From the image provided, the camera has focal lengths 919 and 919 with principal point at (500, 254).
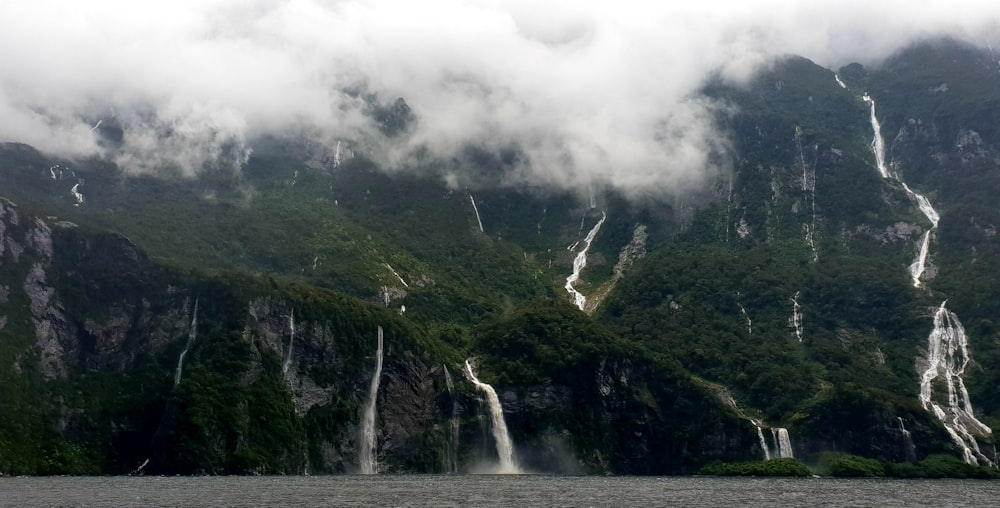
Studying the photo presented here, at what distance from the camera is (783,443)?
7461 inches

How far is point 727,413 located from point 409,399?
68.1 metres

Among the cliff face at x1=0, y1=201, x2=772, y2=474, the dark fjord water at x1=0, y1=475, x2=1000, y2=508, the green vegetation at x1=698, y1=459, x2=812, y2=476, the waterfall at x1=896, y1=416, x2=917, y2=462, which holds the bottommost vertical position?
the dark fjord water at x1=0, y1=475, x2=1000, y2=508

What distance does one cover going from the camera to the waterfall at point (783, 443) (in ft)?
618

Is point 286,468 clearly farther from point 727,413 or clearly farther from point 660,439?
point 727,413

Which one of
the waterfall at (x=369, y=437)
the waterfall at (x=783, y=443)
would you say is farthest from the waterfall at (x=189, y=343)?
the waterfall at (x=783, y=443)

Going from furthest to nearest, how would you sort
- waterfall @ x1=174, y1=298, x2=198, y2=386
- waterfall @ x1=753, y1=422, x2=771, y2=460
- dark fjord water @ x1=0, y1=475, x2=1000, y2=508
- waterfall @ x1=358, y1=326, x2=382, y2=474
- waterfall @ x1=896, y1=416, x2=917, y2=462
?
waterfall @ x1=174, y1=298, x2=198, y2=386 → waterfall @ x1=753, y1=422, x2=771, y2=460 → waterfall @ x1=358, y1=326, x2=382, y2=474 → waterfall @ x1=896, y1=416, x2=917, y2=462 → dark fjord water @ x1=0, y1=475, x2=1000, y2=508

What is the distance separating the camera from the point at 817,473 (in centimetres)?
17538

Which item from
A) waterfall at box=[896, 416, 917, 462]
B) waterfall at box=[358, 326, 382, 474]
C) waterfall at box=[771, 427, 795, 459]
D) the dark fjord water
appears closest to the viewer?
the dark fjord water

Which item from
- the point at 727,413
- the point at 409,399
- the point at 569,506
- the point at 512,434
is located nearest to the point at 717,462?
the point at 727,413

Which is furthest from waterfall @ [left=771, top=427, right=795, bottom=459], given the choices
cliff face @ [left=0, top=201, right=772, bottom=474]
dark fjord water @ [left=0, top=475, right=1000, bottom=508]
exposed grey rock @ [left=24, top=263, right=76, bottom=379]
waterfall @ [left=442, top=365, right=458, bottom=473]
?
exposed grey rock @ [left=24, top=263, right=76, bottom=379]

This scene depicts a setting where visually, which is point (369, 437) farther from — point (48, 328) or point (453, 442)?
point (48, 328)

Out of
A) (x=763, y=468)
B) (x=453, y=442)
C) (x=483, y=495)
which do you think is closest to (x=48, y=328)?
(x=453, y=442)

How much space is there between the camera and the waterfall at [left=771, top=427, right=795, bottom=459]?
18838 cm

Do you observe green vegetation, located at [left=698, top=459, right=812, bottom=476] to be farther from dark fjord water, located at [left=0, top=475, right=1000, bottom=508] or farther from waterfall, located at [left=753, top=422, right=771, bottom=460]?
dark fjord water, located at [left=0, top=475, right=1000, bottom=508]
